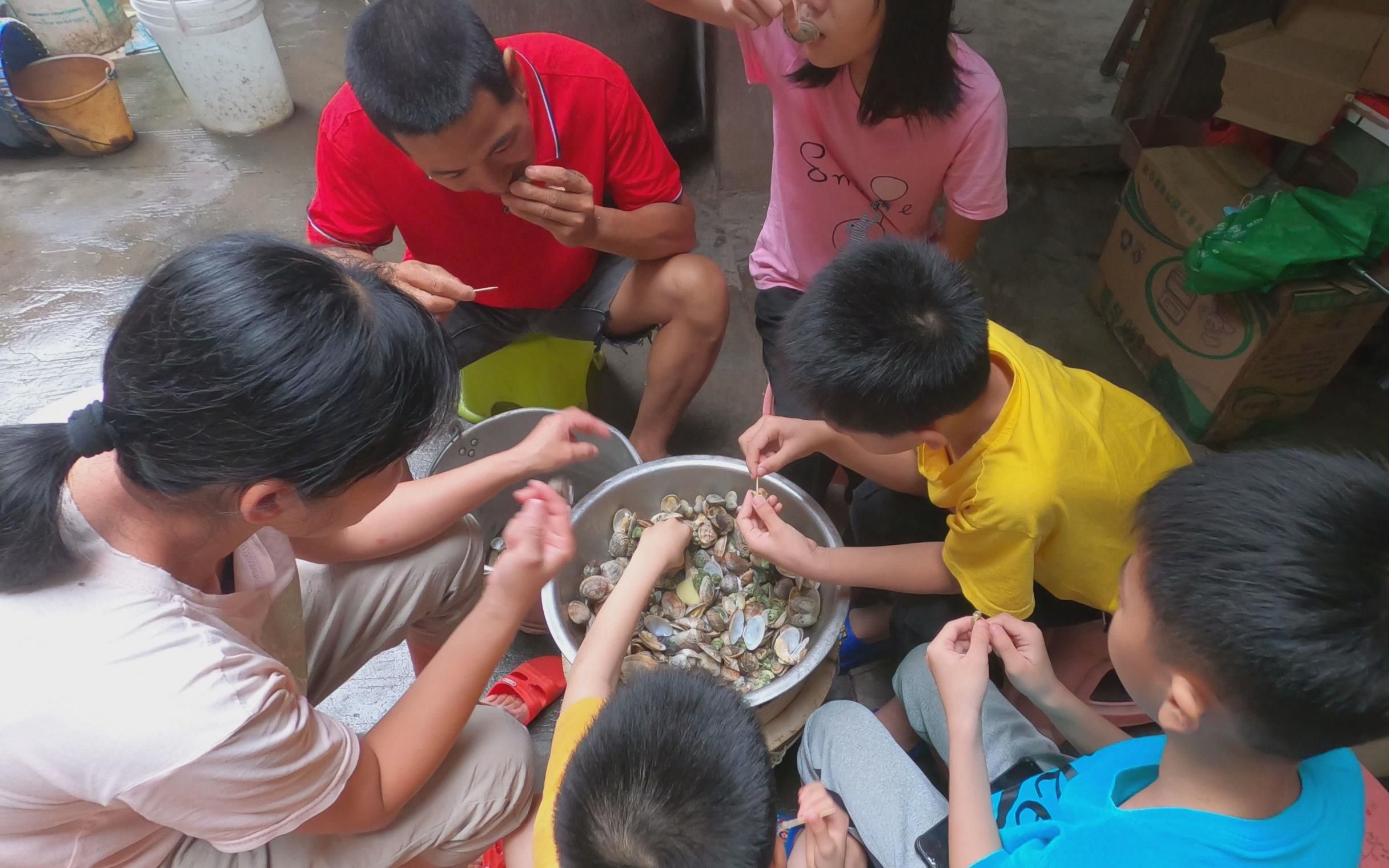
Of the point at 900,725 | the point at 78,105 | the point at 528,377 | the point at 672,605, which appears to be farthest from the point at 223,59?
the point at 900,725

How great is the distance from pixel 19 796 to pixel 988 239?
261 cm

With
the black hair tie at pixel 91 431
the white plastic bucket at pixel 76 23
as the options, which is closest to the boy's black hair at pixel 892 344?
the black hair tie at pixel 91 431

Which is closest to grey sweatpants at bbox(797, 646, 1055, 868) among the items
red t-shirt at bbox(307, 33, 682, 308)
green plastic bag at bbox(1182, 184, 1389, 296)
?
red t-shirt at bbox(307, 33, 682, 308)

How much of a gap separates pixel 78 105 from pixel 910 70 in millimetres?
2893

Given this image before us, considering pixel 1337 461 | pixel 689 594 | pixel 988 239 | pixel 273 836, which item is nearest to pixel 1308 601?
pixel 1337 461

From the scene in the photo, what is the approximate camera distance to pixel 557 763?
3.01ft

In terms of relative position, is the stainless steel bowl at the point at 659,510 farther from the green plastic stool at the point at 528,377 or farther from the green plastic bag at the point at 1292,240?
the green plastic bag at the point at 1292,240

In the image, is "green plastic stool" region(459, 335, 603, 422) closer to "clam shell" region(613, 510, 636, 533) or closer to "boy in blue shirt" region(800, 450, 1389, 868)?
"clam shell" region(613, 510, 636, 533)

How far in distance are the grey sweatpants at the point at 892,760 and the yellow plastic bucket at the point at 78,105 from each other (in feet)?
10.3

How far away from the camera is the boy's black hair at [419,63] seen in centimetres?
117

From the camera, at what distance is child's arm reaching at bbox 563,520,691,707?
1053 millimetres

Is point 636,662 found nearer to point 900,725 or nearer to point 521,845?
point 521,845

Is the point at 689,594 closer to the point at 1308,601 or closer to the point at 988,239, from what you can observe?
the point at 1308,601

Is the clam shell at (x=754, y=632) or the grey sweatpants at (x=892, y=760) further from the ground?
the grey sweatpants at (x=892, y=760)
